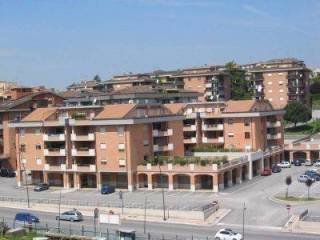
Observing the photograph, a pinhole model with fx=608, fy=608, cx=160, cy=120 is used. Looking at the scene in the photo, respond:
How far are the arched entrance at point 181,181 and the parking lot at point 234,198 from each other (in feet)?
7.02

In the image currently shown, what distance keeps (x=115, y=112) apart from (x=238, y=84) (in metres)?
84.7

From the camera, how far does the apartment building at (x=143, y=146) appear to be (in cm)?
8081

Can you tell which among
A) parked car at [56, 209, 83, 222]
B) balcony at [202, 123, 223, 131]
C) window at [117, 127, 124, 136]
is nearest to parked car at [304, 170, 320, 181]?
balcony at [202, 123, 223, 131]

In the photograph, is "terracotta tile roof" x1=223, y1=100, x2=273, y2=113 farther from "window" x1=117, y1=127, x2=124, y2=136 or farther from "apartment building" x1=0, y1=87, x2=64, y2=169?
"apartment building" x1=0, y1=87, x2=64, y2=169

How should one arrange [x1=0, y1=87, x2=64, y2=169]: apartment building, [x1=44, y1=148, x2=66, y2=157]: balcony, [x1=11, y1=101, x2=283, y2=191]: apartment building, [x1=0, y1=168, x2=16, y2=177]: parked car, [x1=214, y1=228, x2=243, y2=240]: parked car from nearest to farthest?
[x1=214, y1=228, x2=243, y2=240]: parked car → [x1=11, y1=101, x2=283, y2=191]: apartment building → [x1=44, y1=148, x2=66, y2=157]: balcony → [x1=0, y1=168, x2=16, y2=177]: parked car → [x1=0, y1=87, x2=64, y2=169]: apartment building

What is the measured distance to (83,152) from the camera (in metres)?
84.7

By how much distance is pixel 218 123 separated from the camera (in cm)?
9838

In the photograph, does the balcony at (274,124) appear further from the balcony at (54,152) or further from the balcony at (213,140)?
the balcony at (54,152)

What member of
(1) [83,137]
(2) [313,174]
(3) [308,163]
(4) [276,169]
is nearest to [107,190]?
(1) [83,137]

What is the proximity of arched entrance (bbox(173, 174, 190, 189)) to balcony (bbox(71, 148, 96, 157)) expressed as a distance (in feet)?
39.4

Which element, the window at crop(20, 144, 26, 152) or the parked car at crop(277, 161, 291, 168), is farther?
the parked car at crop(277, 161, 291, 168)

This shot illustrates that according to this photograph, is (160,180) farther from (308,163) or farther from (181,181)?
(308,163)

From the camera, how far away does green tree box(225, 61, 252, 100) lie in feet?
527

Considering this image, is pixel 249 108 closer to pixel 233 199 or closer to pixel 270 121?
pixel 270 121
